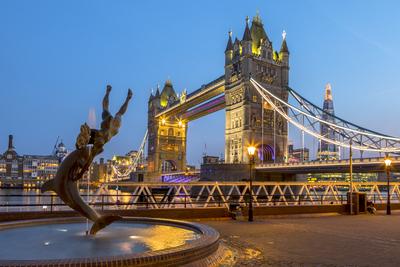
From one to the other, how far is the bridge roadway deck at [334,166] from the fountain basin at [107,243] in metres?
37.6

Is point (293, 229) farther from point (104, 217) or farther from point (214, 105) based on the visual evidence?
point (214, 105)

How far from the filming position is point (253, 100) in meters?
72.1

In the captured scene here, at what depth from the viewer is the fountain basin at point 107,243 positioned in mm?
6934

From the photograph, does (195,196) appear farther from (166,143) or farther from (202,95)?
(166,143)

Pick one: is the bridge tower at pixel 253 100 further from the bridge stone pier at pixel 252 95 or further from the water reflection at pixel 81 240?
the water reflection at pixel 81 240

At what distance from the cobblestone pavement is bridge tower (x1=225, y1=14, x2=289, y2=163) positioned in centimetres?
5312

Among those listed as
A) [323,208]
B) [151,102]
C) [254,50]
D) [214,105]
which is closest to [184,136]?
[151,102]

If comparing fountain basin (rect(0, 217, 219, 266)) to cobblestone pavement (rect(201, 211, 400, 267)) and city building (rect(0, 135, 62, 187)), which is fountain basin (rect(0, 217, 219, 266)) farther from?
city building (rect(0, 135, 62, 187))

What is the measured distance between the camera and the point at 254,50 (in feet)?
249

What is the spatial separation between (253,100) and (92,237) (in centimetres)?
6389

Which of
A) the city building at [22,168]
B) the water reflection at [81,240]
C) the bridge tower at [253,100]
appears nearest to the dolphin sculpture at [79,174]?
the water reflection at [81,240]

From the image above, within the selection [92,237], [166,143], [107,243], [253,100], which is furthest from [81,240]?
[166,143]

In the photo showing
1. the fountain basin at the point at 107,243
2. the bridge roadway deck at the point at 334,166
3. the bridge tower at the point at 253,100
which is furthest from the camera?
the bridge tower at the point at 253,100

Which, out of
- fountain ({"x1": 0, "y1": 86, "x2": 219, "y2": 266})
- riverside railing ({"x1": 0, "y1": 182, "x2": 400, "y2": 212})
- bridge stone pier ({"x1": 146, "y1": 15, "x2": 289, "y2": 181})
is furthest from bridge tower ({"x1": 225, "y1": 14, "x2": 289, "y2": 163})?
fountain ({"x1": 0, "y1": 86, "x2": 219, "y2": 266})
